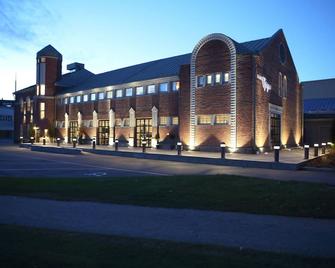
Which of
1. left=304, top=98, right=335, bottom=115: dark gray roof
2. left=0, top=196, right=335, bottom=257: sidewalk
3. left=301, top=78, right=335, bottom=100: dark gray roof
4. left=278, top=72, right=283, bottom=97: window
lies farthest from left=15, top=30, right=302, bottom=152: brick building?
left=0, top=196, right=335, bottom=257: sidewalk

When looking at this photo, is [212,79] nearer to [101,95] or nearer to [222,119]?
[222,119]

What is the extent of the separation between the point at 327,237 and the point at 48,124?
182 ft

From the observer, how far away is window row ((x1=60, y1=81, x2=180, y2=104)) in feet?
129

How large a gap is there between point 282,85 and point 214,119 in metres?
10.2

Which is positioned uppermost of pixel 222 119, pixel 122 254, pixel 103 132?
pixel 222 119

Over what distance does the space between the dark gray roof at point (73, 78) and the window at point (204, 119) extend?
105 ft

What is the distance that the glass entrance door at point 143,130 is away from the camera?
4102 cm

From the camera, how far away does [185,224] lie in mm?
7734

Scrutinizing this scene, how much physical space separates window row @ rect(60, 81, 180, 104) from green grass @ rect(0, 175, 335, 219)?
2542 centimetres

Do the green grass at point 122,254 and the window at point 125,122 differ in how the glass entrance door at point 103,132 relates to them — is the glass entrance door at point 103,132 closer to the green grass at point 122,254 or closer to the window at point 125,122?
the window at point 125,122

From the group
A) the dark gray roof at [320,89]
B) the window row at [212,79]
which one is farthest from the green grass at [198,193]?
the dark gray roof at [320,89]

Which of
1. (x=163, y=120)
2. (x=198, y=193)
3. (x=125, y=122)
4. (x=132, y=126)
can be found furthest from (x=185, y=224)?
(x=125, y=122)

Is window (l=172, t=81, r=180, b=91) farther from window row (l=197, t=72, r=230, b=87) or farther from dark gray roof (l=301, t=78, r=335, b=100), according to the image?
dark gray roof (l=301, t=78, r=335, b=100)

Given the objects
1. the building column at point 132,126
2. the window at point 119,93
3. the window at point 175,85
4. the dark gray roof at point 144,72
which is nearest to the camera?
the dark gray roof at point 144,72
